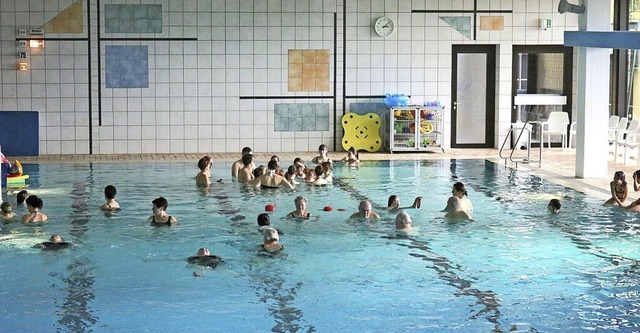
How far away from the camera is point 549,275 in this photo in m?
11.0

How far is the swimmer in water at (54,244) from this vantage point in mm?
12359

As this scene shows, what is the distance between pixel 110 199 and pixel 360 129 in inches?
340

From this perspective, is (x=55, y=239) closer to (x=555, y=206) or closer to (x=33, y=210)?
(x=33, y=210)

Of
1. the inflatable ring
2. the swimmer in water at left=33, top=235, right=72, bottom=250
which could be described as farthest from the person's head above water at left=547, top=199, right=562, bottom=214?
the inflatable ring

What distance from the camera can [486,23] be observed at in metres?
23.1

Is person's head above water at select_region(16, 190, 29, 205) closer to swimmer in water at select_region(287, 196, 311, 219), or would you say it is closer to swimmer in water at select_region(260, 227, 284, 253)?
swimmer in water at select_region(287, 196, 311, 219)

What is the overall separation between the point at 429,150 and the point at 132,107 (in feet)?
21.2

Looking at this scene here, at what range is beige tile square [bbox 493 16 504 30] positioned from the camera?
23109 millimetres

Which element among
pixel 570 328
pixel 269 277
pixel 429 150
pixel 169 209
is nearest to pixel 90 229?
pixel 169 209

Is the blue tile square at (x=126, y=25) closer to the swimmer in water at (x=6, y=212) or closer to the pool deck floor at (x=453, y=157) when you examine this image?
the pool deck floor at (x=453, y=157)

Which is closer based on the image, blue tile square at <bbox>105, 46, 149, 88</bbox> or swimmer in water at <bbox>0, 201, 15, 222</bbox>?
swimmer in water at <bbox>0, 201, 15, 222</bbox>

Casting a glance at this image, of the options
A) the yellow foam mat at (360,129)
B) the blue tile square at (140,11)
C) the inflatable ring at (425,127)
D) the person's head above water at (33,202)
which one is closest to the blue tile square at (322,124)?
the yellow foam mat at (360,129)

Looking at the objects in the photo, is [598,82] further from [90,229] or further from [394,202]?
[90,229]

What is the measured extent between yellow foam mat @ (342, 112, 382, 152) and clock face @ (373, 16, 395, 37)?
5.82ft
